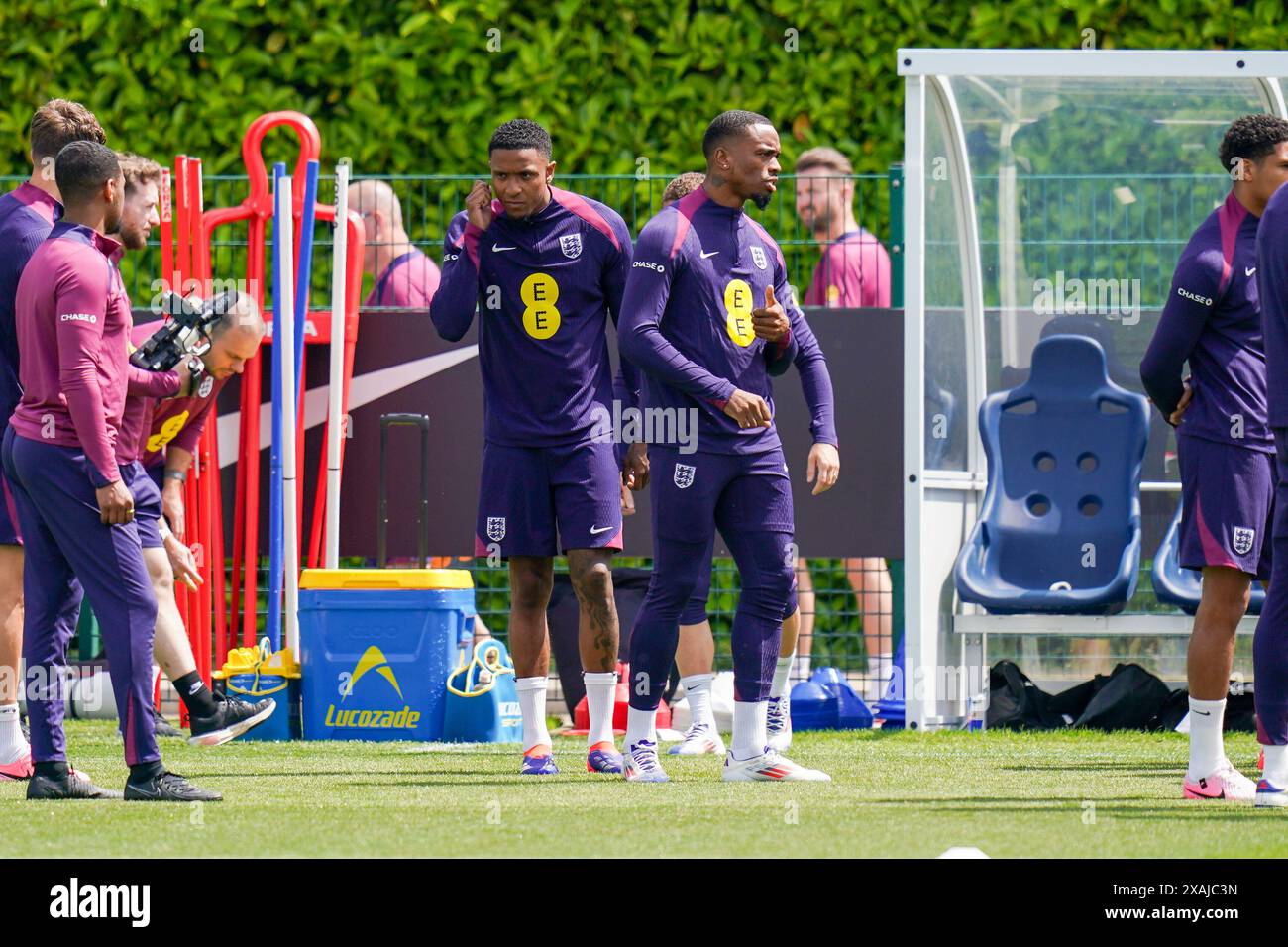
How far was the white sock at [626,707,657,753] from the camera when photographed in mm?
7306

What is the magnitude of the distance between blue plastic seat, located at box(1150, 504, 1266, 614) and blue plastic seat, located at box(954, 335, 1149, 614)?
7.2 inches

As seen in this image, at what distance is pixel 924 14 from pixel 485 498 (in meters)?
5.00

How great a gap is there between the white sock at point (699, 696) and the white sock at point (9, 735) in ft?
8.43

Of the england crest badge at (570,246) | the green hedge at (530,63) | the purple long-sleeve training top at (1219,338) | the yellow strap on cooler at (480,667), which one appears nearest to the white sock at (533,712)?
the yellow strap on cooler at (480,667)

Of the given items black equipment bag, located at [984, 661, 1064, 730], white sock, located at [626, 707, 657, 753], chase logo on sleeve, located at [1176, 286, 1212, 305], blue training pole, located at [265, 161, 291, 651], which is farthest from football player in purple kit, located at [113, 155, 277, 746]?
chase logo on sleeve, located at [1176, 286, 1212, 305]

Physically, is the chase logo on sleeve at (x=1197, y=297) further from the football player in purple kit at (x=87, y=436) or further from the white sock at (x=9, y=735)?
the white sock at (x=9, y=735)

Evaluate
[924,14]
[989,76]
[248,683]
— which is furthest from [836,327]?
[248,683]

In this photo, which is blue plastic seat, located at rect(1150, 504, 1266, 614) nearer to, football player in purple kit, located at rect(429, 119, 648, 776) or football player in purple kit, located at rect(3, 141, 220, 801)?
football player in purple kit, located at rect(429, 119, 648, 776)

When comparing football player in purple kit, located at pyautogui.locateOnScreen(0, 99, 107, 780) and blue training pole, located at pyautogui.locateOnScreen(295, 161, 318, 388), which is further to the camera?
blue training pole, located at pyautogui.locateOnScreen(295, 161, 318, 388)

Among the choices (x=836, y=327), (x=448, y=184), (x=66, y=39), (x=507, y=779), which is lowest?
(x=507, y=779)

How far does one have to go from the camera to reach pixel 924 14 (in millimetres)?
11734

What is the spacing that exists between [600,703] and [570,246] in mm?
1637

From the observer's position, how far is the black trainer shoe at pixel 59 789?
682cm
